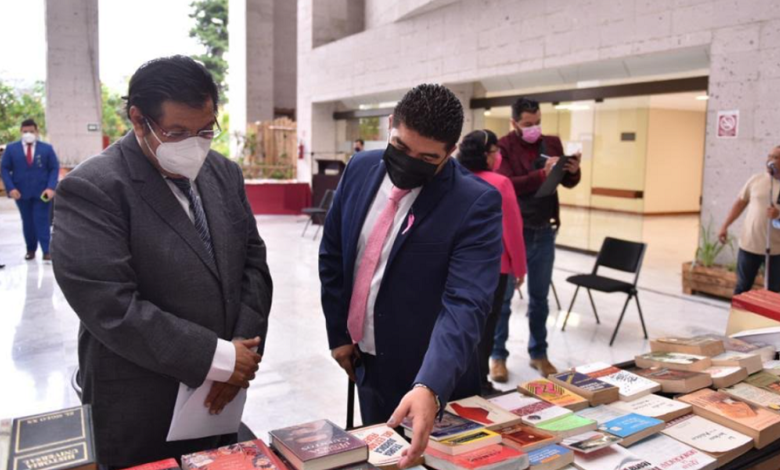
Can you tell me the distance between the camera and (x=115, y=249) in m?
1.39

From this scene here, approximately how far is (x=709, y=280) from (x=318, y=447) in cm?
597

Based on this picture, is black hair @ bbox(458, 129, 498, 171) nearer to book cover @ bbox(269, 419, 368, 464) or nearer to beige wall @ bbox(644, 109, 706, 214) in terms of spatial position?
book cover @ bbox(269, 419, 368, 464)

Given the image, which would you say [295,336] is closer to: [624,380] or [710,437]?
[624,380]

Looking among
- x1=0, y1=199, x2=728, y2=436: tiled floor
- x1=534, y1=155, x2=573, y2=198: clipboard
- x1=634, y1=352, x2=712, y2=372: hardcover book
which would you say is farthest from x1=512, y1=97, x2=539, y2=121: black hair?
x1=634, y1=352, x2=712, y2=372: hardcover book

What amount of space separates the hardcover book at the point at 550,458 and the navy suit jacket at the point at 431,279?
25 cm

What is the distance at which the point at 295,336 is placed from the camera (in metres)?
4.98

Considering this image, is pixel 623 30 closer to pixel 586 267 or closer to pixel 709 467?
pixel 586 267

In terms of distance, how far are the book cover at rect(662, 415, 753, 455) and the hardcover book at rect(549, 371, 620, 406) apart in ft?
0.57

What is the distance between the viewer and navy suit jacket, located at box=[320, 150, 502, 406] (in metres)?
1.50

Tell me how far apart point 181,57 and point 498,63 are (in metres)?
8.19

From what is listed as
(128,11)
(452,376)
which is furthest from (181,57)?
(128,11)

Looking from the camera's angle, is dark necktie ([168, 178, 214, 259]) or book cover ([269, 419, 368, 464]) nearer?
book cover ([269, 419, 368, 464])

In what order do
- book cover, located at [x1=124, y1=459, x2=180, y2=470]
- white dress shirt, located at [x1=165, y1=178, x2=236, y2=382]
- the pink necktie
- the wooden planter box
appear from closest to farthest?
book cover, located at [x1=124, y1=459, x2=180, y2=470], white dress shirt, located at [x1=165, y1=178, x2=236, y2=382], the pink necktie, the wooden planter box

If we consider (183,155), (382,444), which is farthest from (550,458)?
(183,155)
